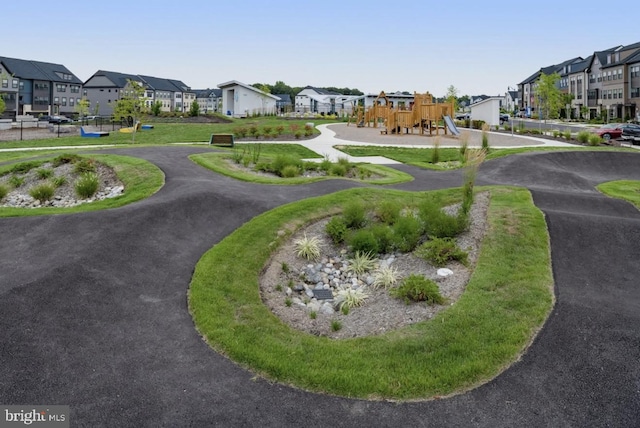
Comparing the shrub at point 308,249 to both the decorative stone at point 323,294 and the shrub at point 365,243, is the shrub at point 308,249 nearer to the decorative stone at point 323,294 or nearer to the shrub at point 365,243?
the shrub at point 365,243

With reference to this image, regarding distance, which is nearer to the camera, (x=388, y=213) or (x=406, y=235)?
(x=406, y=235)

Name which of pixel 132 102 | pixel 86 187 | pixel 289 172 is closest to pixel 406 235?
pixel 289 172

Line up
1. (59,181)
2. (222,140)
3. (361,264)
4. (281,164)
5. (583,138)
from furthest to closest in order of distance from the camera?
(583,138), (222,140), (281,164), (59,181), (361,264)

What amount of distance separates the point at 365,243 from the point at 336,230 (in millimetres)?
1038

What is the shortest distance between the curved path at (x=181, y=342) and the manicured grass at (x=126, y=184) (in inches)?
36.7

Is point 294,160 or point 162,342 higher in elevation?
point 294,160

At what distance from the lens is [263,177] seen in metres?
16.7

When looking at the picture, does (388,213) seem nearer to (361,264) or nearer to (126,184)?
(361,264)

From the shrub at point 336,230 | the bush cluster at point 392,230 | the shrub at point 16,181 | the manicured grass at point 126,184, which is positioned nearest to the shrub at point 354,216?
the bush cluster at point 392,230

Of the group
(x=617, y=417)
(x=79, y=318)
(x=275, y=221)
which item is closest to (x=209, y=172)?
(x=275, y=221)

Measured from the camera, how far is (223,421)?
4.79 m

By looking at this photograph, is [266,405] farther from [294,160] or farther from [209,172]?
[294,160]

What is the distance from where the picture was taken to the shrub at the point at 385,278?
855cm

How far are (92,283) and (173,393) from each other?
11.2 ft
